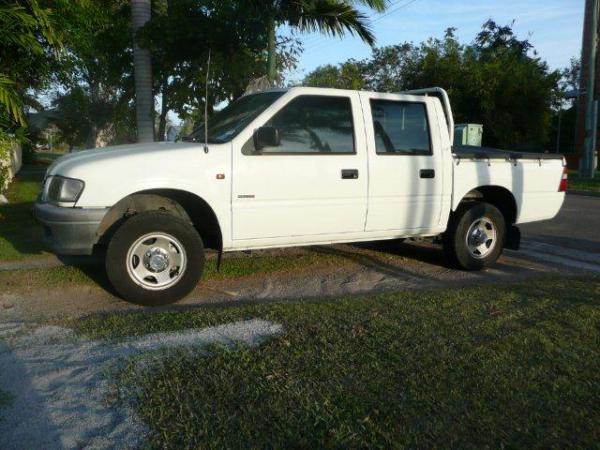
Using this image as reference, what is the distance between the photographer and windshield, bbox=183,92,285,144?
17.6 ft

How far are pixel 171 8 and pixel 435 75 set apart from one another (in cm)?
1996

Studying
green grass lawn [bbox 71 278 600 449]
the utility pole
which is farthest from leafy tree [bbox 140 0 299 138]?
the utility pole

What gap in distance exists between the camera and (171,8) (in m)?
12.2

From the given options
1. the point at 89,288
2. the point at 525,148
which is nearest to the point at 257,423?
the point at 89,288

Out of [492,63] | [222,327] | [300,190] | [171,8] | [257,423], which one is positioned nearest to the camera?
[257,423]

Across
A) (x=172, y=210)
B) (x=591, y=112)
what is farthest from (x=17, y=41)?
(x=591, y=112)

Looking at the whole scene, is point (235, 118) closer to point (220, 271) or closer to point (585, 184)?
point (220, 271)

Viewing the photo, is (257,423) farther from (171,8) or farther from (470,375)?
(171,8)

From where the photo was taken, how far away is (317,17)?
1098cm

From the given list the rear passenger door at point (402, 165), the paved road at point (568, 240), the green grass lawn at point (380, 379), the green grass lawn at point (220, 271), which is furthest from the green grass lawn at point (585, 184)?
the green grass lawn at point (380, 379)

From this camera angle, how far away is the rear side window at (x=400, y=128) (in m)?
5.93

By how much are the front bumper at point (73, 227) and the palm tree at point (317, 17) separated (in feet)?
21.9

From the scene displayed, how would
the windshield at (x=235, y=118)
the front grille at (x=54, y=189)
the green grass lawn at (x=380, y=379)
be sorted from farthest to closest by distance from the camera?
1. the windshield at (x=235, y=118)
2. the front grille at (x=54, y=189)
3. the green grass lawn at (x=380, y=379)

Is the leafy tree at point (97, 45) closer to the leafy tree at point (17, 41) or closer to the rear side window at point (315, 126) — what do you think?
the leafy tree at point (17, 41)
